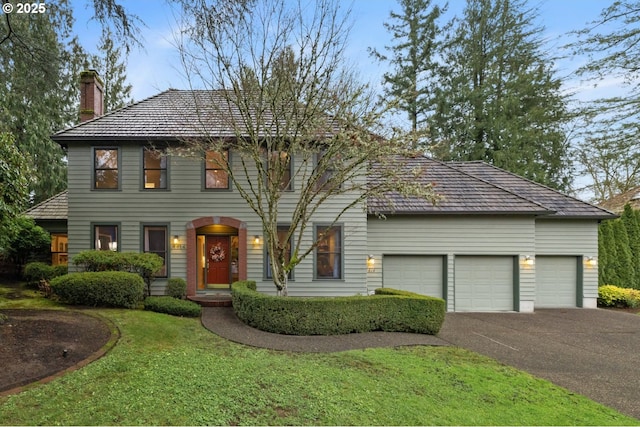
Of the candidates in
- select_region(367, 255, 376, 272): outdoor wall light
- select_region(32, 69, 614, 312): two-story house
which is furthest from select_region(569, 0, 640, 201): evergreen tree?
select_region(367, 255, 376, 272): outdoor wall light

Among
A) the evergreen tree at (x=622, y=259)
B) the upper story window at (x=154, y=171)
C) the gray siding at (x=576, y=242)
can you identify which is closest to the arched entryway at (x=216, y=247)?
the upper story window at (x=154, y=171)

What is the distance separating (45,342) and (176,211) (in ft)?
18.4

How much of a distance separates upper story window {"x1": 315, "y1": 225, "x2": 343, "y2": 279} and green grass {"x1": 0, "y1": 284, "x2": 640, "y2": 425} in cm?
485

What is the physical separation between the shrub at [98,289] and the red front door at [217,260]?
2.82 m

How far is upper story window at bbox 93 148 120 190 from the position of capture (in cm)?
1061

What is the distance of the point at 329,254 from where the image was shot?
1088 centimetres

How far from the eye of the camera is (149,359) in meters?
5.06

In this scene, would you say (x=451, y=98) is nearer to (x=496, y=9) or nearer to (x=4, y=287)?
(x=496, y=9)

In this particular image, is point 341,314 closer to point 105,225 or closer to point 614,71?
point 105,225

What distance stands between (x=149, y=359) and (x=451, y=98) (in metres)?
20.7

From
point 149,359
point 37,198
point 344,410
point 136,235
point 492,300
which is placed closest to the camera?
point 344,410

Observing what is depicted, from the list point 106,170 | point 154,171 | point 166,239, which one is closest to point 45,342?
point 166,239

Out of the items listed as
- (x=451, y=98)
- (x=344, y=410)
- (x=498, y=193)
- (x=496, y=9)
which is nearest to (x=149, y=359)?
(x=344, y=410)

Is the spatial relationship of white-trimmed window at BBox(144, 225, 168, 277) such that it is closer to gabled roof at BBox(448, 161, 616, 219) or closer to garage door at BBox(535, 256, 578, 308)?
gabled roof at BBox(448, 161, 616, 219)
